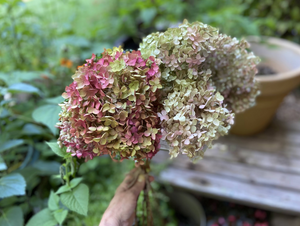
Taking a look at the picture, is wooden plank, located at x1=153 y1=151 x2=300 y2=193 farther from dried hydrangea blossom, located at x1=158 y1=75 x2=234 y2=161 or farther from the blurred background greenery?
dried hydrangea blossom, located at x1=158 y1=75 x2=234 y2=161

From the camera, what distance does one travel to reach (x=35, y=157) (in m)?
0.92

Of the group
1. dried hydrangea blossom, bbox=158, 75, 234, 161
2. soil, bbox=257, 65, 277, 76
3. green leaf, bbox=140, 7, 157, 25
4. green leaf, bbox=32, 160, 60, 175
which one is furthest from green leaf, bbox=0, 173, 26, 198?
soil, bbox=257, 65, 277, 76

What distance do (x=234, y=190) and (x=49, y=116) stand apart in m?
0.83

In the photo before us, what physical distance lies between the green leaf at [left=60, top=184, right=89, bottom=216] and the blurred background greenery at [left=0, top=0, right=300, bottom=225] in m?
0.21

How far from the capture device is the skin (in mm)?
541

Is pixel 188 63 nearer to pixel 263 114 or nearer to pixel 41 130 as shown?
pixel 41 130

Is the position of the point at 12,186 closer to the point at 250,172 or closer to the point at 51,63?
the point at 51,63

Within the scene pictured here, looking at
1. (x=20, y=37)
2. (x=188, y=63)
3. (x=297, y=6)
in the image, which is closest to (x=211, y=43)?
(x=188, y=63)

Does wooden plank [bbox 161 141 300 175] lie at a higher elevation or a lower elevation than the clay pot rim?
lower

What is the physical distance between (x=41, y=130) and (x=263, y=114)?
1.05 metres

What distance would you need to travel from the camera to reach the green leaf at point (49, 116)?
0.70 metres

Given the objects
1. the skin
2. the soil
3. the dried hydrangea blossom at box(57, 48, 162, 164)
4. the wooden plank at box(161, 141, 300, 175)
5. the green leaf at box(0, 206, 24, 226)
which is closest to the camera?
the dried hydrangea blossom at box(57, 48, 162, 164)

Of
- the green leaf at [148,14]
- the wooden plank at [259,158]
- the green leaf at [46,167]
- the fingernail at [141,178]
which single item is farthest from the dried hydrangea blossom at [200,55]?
→ the green leaf at [148,14]

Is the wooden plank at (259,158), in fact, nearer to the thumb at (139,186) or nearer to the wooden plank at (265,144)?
the wooden plank at (265,144)
